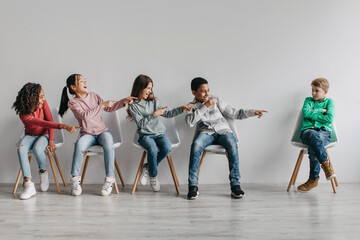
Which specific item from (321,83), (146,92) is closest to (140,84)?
(146,92)

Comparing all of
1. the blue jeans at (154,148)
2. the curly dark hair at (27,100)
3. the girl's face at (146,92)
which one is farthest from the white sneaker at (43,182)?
the girl's face at (146,92)

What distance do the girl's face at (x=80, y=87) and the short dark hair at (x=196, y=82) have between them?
930mm

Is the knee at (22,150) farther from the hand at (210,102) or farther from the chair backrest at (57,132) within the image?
the hand at (210,102)

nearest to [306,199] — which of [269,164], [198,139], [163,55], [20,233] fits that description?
[269,164]

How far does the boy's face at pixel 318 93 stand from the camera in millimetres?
3279

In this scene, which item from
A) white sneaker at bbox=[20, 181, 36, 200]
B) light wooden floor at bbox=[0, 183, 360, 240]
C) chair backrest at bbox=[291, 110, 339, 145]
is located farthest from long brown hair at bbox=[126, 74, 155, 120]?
chair backrest at bbox=[291, 110, 339, 145]

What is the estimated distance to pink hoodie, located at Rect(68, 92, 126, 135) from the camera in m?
3.25

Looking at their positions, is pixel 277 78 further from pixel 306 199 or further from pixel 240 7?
pixel 306 199

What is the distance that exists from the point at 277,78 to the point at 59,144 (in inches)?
80.5

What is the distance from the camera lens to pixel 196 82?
332 centimetres

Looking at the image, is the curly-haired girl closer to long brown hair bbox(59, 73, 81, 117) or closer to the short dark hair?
long brown hair bbox(59, 73, 81, 117)

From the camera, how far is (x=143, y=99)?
3.32 m

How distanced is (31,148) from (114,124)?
0.72 meters

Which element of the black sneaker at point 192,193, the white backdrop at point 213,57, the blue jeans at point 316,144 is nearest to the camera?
the black sneaker at point 192,193
